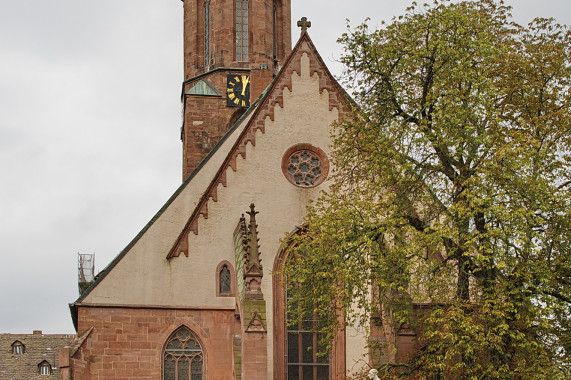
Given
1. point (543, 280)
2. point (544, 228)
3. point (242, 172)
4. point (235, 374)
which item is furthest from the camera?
point (242, 172)

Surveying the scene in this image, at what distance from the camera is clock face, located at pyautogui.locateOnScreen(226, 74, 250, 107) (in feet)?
130

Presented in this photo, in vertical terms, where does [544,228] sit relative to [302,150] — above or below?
A: below

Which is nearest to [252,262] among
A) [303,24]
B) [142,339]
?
[142,339]

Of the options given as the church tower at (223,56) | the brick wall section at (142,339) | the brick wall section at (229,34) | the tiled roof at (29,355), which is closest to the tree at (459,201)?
the brick wall section at (142,339)

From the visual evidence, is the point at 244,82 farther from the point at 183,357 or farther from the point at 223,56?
the point at 183,357

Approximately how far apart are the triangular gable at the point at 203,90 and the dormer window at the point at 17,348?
29.0m

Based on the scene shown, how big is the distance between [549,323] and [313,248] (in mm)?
5389

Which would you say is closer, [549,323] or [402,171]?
[549,323]

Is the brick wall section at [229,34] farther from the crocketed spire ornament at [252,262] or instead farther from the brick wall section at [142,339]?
→ the brick wall section at [142,339]

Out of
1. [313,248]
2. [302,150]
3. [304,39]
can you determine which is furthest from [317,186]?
[313,248]

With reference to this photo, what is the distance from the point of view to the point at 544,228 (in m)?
21.6

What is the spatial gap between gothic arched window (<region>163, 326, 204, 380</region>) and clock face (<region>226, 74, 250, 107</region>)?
1367cm

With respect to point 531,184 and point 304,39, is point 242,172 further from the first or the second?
point 531,184

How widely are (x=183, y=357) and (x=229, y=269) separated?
106 inches
